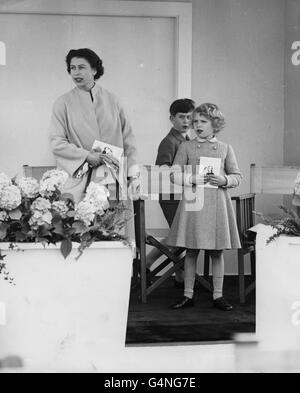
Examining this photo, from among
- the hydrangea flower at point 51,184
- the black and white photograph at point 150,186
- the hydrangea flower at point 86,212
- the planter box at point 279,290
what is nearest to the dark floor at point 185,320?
the black and white photograph at point 150,186

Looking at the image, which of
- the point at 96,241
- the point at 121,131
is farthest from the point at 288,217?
the point at 121,131

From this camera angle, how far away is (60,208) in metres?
2.98

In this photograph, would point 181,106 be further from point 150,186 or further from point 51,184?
point 51,184

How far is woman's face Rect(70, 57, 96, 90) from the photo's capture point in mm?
4070

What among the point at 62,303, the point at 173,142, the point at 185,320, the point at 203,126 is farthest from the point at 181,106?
the point at 62,303

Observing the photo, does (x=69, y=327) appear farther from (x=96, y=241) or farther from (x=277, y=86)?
(x=277, y=86)

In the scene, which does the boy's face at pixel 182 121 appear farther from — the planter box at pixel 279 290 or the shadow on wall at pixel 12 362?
the shadow on wall at pixel 12 362

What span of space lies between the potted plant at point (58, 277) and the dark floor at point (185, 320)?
0.29 metres

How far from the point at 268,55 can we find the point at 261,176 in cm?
67

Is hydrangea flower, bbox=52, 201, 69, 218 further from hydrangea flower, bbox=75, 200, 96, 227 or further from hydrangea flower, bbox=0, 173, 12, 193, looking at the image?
hydrangea flower, bbox=0, 173, 12, 193

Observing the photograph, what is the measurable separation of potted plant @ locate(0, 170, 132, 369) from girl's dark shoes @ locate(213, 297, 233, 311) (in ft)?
2.97

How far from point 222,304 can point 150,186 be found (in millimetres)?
832

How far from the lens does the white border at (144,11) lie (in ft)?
13.8

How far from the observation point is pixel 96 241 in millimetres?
2969
